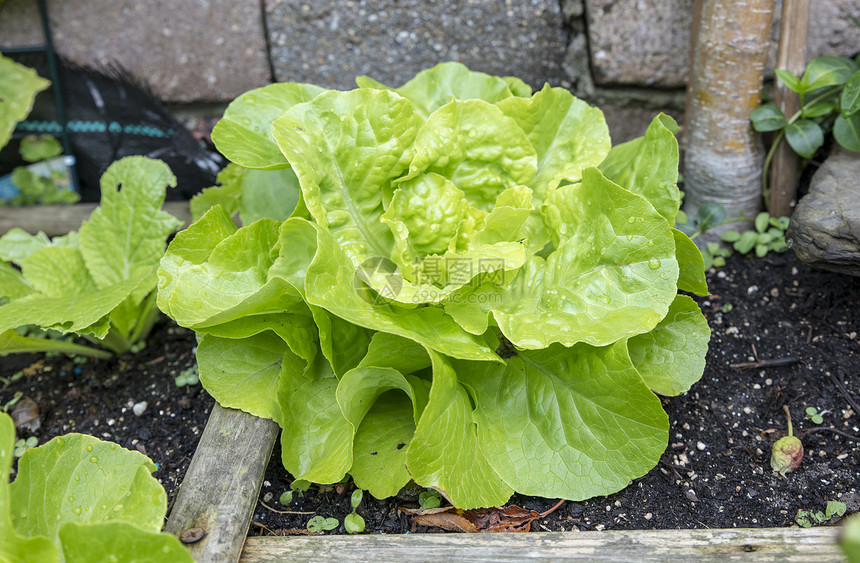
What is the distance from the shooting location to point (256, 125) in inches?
76.4

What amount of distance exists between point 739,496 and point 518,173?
102cm

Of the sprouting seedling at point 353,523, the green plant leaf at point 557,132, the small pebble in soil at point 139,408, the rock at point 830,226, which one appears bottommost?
the small pebble in soil at point 139,408

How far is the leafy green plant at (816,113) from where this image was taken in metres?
2.14

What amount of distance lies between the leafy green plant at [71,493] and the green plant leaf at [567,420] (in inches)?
30.8

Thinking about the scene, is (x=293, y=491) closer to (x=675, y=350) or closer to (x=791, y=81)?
(x=675, y=350)

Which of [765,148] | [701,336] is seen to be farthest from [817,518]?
[765,148]

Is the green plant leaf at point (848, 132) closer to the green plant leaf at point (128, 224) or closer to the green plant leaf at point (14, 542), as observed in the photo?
the green plant leaf at point (128, 224)

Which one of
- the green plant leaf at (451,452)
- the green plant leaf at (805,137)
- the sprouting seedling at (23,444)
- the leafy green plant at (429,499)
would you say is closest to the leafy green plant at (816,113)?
the green plant leaf at (805,137)

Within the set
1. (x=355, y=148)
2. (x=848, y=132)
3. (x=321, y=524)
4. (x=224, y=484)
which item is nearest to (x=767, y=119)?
(x=848, y=132)

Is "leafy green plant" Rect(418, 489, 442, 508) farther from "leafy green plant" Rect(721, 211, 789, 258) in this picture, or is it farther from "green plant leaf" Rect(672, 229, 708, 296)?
"leafy green plant" Rect(721, 211, 789, 258)

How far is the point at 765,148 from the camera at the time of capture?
2.42m

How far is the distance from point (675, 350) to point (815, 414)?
0.44m

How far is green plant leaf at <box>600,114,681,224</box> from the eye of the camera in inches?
68.9

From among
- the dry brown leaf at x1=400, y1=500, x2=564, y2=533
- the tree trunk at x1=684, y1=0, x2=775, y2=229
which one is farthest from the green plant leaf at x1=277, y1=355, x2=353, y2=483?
the tree trunk at x1=684, y1=0, x2=775, y2=229
